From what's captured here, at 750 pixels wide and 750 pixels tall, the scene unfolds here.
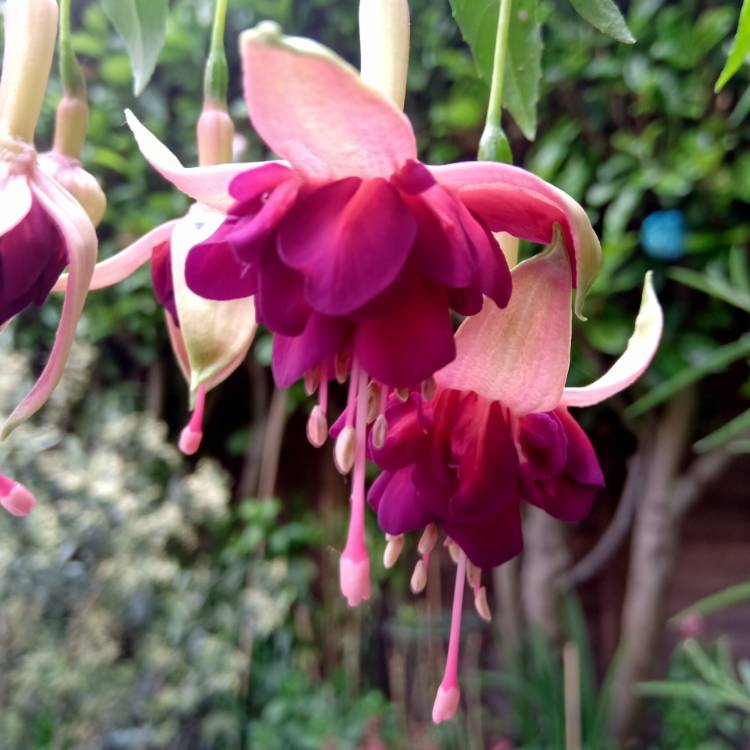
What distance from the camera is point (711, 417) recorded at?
4.56 feet

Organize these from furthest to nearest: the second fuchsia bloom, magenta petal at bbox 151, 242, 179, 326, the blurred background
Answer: the blurred background
magenta petal at bbox 151, 242, 179, 326
the second fuchsia bloom

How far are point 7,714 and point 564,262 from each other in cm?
139

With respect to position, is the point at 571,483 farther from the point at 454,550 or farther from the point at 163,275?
the point at 163,275

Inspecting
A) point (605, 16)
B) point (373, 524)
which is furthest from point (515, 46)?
point (373, 524)

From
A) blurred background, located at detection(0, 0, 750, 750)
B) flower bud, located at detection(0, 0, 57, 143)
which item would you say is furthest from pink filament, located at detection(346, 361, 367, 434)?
blurred background, located at detection(0, 0, 750, 750)

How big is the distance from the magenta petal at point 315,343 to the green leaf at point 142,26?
0.16m

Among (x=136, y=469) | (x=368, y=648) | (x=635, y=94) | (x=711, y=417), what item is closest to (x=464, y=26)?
(x=635, y=94)

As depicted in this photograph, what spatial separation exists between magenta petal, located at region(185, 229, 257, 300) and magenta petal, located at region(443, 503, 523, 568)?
0.09m

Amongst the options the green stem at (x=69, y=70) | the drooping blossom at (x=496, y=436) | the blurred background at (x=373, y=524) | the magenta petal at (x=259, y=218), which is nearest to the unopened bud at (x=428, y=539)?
the drooping blossom at (x=496, y=436)

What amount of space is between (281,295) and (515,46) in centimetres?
17

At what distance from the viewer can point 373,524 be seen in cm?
167

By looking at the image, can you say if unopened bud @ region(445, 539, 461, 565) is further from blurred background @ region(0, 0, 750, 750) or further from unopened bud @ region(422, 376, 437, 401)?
blurred background @ region(0, 0, 750, 750)

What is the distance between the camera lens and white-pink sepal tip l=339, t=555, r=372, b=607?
6.9 inches

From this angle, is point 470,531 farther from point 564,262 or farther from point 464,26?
point 464,26
